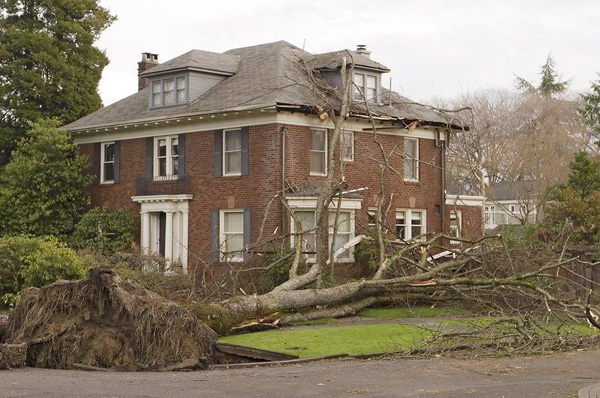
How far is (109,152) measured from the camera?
3784 cm

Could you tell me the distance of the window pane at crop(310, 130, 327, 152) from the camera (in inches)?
1323

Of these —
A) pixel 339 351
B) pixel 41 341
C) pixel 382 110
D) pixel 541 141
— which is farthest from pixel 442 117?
pixel 541 141

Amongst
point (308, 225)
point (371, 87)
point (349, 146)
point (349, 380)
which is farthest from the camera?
point (371, 87)

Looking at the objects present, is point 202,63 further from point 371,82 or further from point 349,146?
point 349,146

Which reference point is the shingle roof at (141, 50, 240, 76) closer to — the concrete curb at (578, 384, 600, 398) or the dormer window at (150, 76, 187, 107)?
the dormer window at (150, 76, 187, 107)

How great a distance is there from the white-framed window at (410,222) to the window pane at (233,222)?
5.68 meters

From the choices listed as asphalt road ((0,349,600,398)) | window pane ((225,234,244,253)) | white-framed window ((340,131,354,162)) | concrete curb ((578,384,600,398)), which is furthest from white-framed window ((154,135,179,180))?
concrete curb ((578,384,600,398))

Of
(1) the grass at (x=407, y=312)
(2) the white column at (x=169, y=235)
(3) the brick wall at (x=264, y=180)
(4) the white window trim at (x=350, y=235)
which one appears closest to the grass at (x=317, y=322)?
(1) the grass at (x=407, y=312)

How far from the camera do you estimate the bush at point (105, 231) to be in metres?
35.5

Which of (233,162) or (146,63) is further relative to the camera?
(146,63)

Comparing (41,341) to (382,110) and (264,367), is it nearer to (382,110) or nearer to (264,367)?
(264,367)

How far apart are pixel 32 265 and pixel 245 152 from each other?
9167 mm

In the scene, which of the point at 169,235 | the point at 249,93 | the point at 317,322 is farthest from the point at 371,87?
the point at 317,322

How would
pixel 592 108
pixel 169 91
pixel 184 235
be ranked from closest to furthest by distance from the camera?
pixel 184 235 → pixel 169 91 → pixel 592 108
